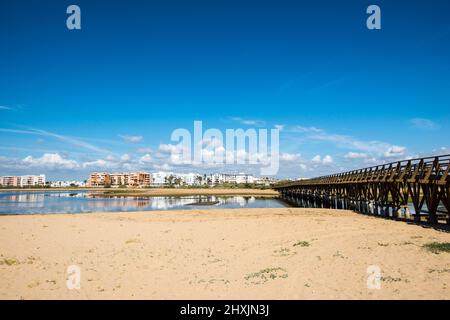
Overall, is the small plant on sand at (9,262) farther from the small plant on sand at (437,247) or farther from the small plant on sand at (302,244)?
the small plant on sand at (437,247)

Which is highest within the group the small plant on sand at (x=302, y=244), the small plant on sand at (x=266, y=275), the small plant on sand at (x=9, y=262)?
the small plant on sand at (x=302, y=244)

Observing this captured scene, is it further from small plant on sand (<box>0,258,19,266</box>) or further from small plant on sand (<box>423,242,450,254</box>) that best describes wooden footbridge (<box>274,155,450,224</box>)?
small plant on sand (<box>0,258,19,266</box>)

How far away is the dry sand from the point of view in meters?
7.79

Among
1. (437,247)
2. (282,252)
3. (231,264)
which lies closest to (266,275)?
(231,264)

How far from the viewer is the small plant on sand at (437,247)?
1052 centimetres

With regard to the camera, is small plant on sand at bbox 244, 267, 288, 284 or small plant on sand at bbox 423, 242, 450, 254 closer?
small plant on sand at bbox 244, 267, 288, 284

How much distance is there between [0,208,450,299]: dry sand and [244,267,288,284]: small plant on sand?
3 cm

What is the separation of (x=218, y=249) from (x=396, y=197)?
15882 millimetres

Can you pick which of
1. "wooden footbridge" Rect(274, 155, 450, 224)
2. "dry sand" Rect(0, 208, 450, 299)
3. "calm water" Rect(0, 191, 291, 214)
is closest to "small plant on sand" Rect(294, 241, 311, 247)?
"dry sand" Rect(0, 208, 450, 299)

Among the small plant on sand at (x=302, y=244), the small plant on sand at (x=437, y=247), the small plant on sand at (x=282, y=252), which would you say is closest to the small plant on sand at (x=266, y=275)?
the small plant on sand at (x=282, y=252)

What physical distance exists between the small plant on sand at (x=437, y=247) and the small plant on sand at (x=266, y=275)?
5158mm

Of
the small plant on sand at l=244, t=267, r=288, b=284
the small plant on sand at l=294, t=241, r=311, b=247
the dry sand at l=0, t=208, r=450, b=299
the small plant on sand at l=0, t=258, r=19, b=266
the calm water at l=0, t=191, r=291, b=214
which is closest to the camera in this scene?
the dry sand at l=0, t=208, r=450, b=299

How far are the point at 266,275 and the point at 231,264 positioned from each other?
1.88m

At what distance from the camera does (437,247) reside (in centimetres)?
1095
